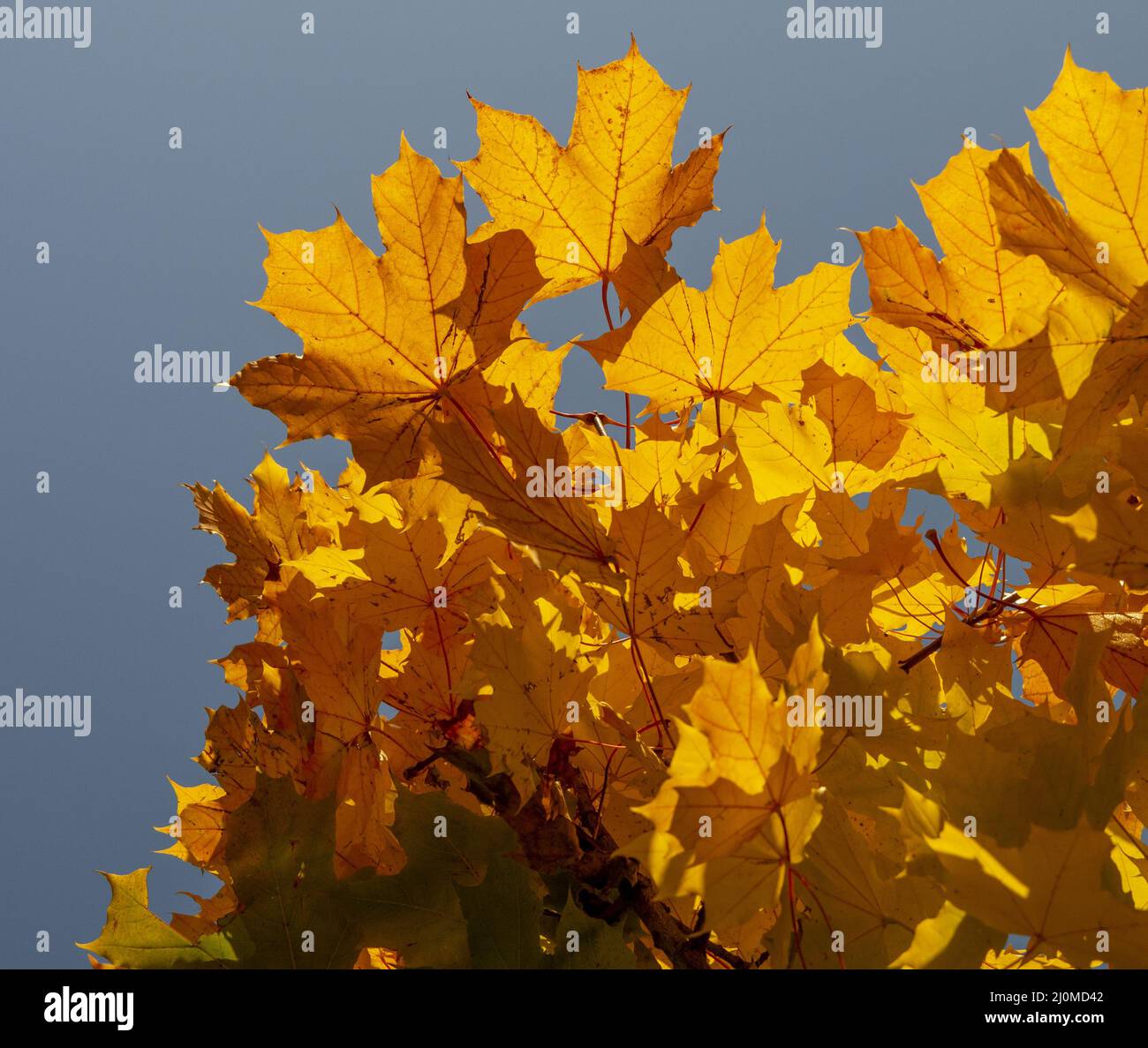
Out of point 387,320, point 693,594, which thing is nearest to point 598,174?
point 387,320

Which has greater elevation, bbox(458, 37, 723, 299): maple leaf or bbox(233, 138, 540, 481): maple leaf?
bbox(458, 37, 723, 299): maple leaf

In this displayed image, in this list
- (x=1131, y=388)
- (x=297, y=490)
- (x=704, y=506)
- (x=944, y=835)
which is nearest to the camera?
(x=944, y=835)

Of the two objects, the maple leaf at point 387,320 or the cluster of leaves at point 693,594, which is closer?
the cluster of leaves at point 693,594

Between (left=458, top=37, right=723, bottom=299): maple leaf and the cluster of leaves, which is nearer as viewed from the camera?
the cluster of leaves

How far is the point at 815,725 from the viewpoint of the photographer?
330mm

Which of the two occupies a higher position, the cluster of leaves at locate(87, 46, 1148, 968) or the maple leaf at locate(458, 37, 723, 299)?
the maple leaf at locate(458, 37, 723, 299)

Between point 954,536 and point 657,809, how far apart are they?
32 centimetres

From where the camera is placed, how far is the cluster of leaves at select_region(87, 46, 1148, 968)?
1.20ft

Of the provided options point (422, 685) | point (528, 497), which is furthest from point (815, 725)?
point (422, 685)

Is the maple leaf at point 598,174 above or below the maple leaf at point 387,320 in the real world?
above

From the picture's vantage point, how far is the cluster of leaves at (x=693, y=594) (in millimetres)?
367

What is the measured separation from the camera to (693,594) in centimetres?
51

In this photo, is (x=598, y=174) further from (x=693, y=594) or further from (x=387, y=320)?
(x=693, y=594)
